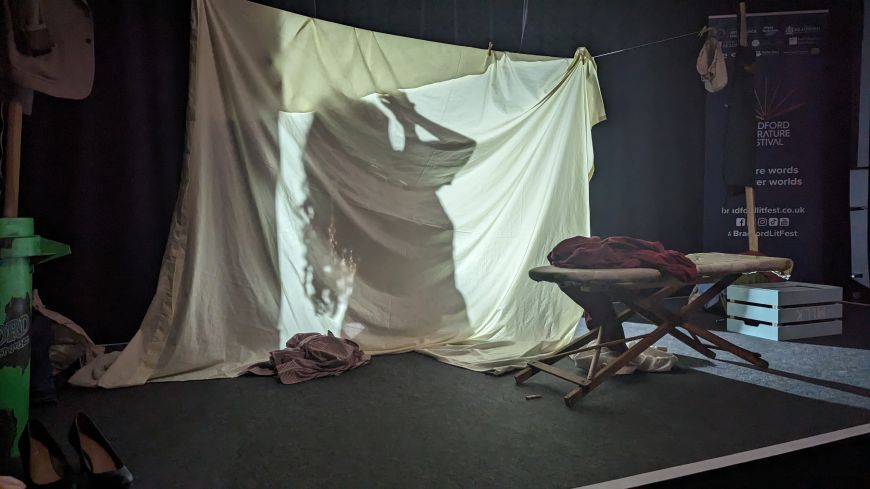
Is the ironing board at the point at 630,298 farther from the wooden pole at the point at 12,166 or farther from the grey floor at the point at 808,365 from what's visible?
the wooden pole at the point at 12,166

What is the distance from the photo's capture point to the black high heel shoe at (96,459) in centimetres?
148

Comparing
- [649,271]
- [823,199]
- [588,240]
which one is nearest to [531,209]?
[588,240]

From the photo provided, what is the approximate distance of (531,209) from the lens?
130 inches

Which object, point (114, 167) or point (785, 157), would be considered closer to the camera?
point (114, 167)

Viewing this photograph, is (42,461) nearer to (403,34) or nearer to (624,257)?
(624,257)

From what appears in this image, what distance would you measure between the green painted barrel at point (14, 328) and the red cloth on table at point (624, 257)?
75.7 inches

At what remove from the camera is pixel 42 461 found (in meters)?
1.62

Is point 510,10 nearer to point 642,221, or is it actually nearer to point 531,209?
point 531,209

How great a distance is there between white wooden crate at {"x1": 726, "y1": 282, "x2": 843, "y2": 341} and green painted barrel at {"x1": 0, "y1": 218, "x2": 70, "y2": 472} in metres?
3.58

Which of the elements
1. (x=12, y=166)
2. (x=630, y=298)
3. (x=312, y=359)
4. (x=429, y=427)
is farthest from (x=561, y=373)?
(x=12, y=166)

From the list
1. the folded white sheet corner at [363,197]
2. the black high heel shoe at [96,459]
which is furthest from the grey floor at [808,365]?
the black high heel shoe at [96,459]

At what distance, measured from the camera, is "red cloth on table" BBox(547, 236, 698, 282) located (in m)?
2.32

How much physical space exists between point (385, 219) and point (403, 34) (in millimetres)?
1233

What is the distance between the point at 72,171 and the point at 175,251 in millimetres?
777
